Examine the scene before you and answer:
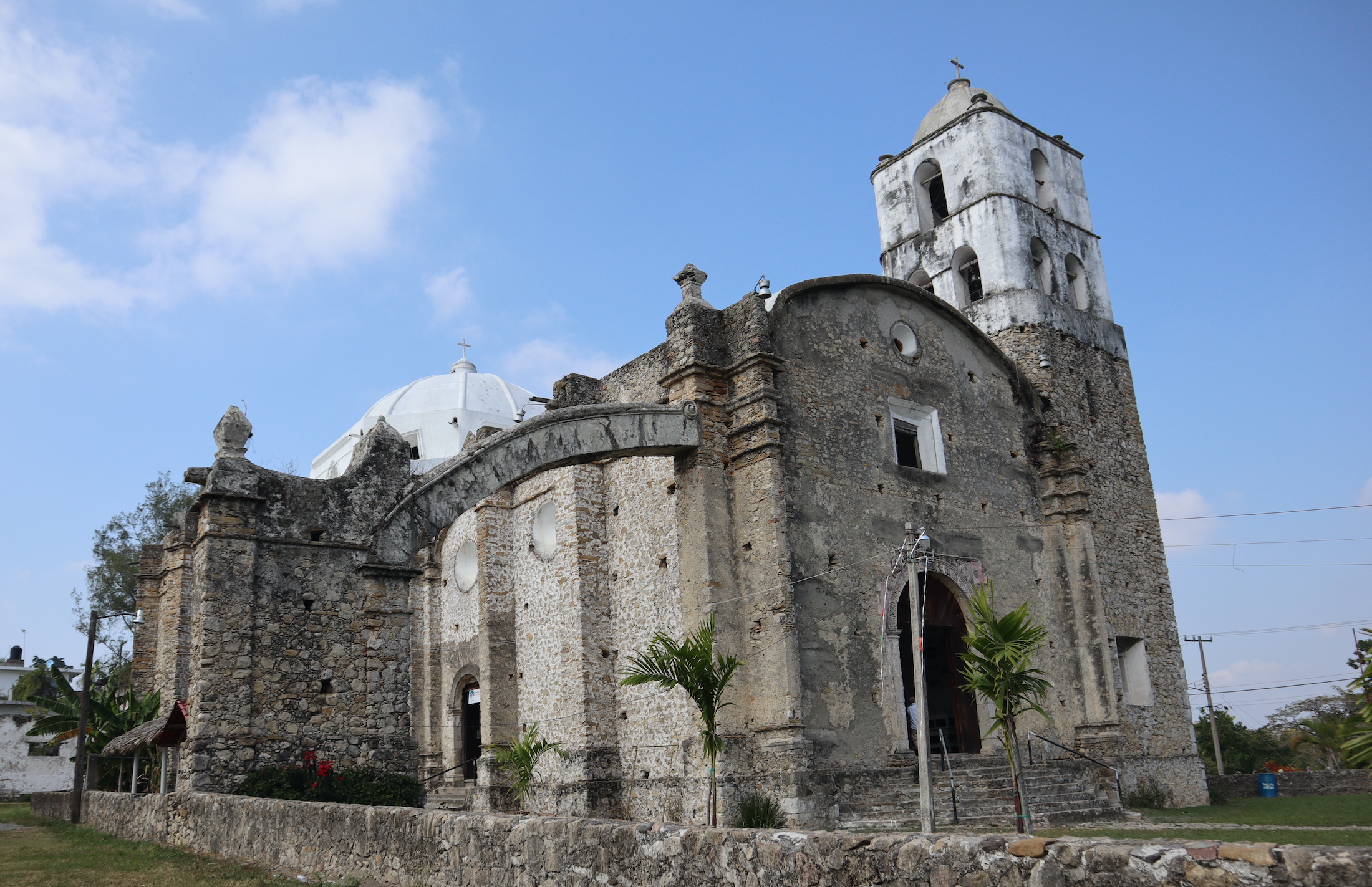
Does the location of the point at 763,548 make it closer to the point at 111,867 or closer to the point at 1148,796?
the point at 111,867

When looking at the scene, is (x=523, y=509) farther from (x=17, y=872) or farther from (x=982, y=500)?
(x=17, y=872)

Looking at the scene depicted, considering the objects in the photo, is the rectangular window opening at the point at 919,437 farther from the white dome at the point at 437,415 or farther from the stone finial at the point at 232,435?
the white dome at the point at 437,415

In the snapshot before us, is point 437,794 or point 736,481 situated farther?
point 437,794

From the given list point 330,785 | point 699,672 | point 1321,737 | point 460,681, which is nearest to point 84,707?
point 460,681

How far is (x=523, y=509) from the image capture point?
19.2 meters

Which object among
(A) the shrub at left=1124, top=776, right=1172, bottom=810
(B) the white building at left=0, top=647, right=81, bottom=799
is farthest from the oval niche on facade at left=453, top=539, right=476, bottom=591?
(B) the white building at left=0, top=647, right=81, bottom=799

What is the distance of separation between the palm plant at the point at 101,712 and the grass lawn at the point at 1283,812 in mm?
18518

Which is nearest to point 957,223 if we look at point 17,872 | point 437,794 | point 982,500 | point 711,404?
point 982,500

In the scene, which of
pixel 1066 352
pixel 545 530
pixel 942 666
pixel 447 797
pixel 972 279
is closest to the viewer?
pixel 942 666

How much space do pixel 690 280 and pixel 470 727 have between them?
11768 mm

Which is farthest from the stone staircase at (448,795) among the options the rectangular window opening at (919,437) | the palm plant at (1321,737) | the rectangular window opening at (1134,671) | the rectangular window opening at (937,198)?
the palm plant at (1321,737)

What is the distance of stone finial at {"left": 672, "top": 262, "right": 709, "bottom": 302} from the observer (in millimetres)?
14961

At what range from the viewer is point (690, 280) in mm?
15047

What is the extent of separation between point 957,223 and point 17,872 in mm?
19576
